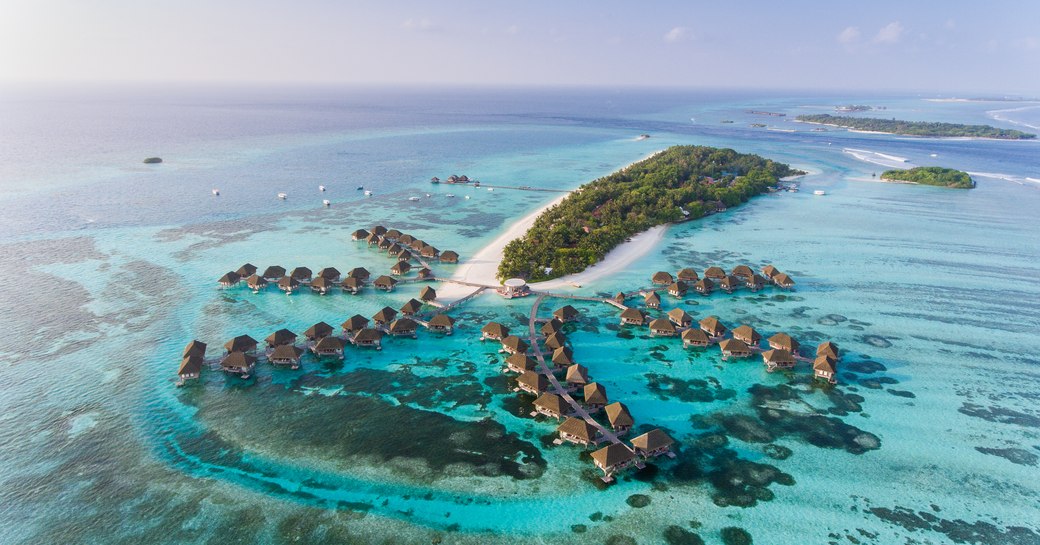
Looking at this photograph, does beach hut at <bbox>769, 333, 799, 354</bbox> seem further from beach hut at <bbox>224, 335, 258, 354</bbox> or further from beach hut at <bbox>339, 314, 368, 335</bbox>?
beach hut at <bbox>224, 335, 258, 354</bbox>

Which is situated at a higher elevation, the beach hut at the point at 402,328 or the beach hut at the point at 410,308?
the beach hut at the point at 410,308

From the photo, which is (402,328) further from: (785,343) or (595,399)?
(785,343)

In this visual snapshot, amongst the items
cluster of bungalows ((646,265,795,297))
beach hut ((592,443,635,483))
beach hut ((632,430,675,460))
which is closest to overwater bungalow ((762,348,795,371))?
cluster of bungalows ((646,265,795,297))

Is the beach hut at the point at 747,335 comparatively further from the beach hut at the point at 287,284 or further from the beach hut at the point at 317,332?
the beach hut at the point at 287,284

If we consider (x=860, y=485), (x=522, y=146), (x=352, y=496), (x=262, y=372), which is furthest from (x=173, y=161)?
(x=860, y=485)

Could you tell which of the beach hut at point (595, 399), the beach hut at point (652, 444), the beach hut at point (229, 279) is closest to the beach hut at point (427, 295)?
the beach hut at point (229, 279)

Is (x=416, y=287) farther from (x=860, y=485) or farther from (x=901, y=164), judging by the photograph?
(x=901, y=164)
